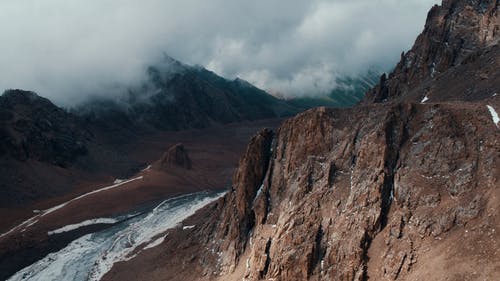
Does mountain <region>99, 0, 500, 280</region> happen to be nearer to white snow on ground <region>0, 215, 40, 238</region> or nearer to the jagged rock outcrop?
the jagged rock outcrop

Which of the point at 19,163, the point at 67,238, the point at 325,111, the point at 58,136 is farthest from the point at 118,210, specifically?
the point at 325,111

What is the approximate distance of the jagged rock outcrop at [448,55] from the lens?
2793 inches

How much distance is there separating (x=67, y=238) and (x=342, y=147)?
66063mm

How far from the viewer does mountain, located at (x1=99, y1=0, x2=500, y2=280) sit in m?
42.8

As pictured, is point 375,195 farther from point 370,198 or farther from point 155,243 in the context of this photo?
point 155,243

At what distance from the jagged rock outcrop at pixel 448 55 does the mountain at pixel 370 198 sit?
19.9 inches

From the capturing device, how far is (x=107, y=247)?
93250 mm

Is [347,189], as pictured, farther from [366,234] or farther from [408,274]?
[408,274]

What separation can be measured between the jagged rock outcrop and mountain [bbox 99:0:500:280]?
1.66ft

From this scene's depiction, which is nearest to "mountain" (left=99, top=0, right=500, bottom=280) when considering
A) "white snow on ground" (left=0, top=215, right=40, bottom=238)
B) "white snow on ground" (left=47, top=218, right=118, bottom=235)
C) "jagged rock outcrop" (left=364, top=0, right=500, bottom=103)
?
"jagged rock outcrop" (left=364, top=0, right=500, bottom=103)

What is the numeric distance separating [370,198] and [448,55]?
4759cm

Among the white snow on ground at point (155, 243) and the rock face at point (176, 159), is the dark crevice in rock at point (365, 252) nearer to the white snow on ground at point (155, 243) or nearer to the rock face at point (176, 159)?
the white snow on ground at point (155, 243)

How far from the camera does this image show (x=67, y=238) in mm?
102188

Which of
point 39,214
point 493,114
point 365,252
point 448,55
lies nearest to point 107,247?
point 39,214
